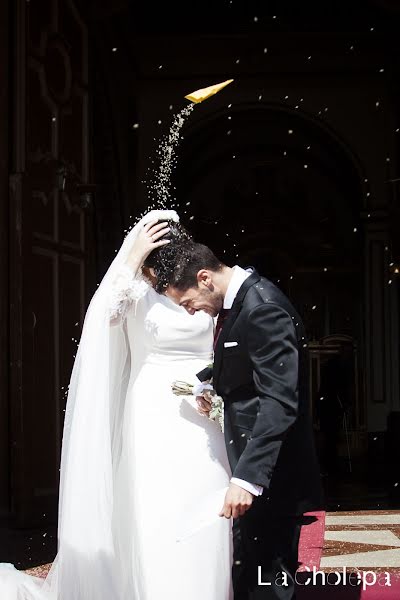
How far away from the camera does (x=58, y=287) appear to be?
751 cm

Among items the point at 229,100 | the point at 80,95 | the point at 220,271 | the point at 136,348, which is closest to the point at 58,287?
the point at 80,95

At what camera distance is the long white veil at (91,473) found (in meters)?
3.60

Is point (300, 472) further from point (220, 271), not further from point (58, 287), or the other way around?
point (58, 287)

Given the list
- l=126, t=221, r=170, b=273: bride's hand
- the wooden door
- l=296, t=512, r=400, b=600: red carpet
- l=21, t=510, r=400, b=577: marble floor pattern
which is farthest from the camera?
the wooden door

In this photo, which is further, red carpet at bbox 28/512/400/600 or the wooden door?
the wooden door

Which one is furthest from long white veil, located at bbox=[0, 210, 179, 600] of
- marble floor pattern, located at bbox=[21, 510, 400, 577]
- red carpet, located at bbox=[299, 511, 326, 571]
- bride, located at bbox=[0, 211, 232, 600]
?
red carpet, located at bbox=[299, 511, 326, 571]

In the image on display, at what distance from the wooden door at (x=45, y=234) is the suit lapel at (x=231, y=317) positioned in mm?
3863

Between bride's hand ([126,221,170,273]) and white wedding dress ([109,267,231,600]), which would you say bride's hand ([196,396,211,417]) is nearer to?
white wedding dress ([109,267,231,600])

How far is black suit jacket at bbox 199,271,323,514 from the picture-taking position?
2824 mm

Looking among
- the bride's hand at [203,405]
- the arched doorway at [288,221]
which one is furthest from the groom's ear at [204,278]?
the arched doorway at [288,221]

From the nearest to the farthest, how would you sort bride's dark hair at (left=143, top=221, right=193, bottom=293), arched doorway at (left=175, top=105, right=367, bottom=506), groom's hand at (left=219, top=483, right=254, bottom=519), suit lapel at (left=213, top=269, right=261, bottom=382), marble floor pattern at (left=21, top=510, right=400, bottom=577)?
1. groom's hand at (left=219, top=483, right=254, bottom=519)
2. suit lapel at (left=213, top=269, right=261, bottom=382)
3. bride's dark hair at (left=143, top=221, right=193, bottom=293)
4. marble floor pattern at (left=21, top=510, right=400, bottom=577)
5. arched doorway at (left=175, top=105, right=367, bottom=506)

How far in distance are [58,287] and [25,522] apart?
1.86m

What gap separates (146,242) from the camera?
359 cm

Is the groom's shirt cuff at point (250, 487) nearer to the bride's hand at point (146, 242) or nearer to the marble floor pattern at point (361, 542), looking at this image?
the bride's hand at point (146, 242)
